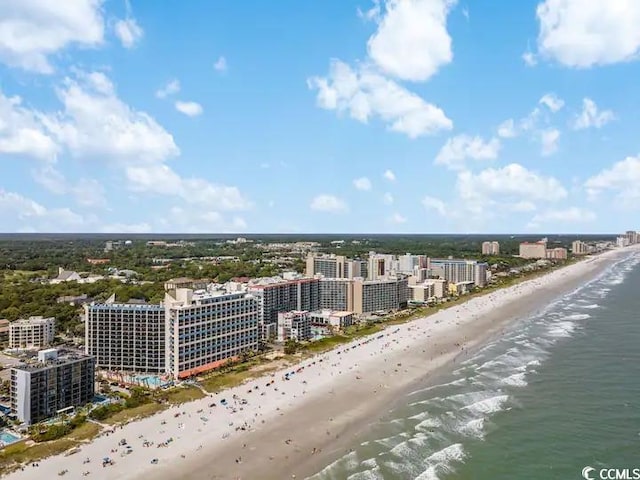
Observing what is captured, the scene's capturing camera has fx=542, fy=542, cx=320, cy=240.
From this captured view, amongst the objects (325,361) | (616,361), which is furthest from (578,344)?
(325,361)

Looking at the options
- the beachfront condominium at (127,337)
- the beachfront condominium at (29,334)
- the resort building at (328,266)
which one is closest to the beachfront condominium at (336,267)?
the resort building at (328,266)

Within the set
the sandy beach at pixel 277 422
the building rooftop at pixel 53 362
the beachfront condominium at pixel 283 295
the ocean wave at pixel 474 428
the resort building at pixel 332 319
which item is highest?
the beachfront condominium at pixel 283 295

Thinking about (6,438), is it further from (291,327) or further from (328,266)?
(328,266)

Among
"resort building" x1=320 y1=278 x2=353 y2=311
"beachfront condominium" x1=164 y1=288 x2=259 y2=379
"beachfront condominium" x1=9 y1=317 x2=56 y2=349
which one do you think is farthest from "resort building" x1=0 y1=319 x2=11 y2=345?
"resort building" x1=320 y1=278 x2=353 y2=311

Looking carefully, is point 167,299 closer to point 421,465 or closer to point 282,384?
point 282,384

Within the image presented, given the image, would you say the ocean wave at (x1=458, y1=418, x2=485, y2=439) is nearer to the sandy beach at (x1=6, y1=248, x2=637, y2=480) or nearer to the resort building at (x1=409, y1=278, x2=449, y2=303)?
the sandy beach at (x1=6, y1=248, x2=637, y2=480)

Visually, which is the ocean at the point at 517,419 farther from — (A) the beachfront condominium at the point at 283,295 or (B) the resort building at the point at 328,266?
(B) the resort building at the point at 328,266
